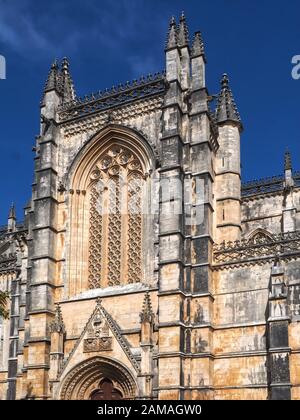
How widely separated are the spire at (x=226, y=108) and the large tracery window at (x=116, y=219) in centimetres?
507

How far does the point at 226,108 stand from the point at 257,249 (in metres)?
8.37

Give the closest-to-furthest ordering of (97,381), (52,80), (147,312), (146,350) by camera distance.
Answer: (146,350), (147,312), (97,381), (52,80)

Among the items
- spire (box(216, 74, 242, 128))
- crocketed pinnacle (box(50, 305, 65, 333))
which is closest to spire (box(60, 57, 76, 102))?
spire (box(216, 74, 242, 128))

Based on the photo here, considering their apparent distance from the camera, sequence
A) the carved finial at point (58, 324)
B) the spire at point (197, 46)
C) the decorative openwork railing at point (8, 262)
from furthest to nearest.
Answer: the decorative openwork railing at point (8, 262), the spire at point (197, 46), the carved finial at point (58, 324)

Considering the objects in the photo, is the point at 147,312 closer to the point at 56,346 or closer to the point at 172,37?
the point at 56,346

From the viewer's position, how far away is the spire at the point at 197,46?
1008 inches

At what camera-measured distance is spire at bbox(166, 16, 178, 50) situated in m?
25.3

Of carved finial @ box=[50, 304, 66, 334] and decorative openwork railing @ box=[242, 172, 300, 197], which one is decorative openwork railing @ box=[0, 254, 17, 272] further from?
decorative openwork railing @ box=[242, 172, 300, 197]

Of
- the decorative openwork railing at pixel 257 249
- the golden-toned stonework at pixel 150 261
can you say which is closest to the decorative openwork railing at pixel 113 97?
the golden-toned stonework at pixel 150 261

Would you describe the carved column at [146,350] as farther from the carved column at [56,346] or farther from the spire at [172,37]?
the spire at [172,37]

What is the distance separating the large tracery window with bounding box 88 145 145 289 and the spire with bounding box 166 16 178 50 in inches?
176

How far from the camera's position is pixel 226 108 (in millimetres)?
28797

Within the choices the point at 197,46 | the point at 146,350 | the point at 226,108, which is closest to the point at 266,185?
the point at 226,108
